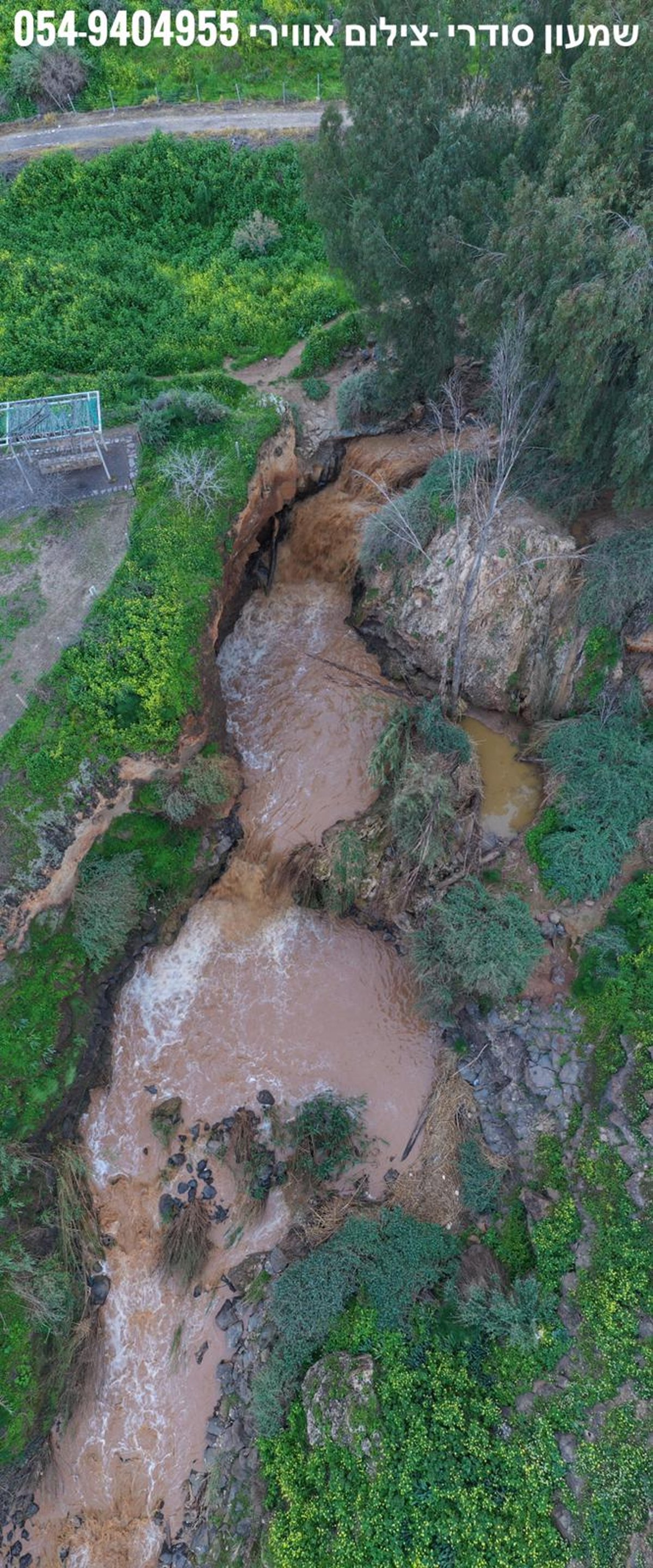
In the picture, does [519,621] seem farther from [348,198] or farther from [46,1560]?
[46,1560]

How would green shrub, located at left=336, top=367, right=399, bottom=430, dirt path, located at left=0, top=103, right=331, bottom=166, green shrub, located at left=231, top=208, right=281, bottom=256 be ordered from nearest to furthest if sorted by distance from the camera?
1. green shrub, located at left=336, top=367, right=399, bottom=430
2. green shrub, located at left=231, top=208, right=281, bottom=256
3. dirt path, located at left=0, top=103, right=331, bottom=166

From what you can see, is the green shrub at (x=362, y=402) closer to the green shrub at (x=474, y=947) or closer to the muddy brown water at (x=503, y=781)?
the muddy brown water at (x=503, y=781)

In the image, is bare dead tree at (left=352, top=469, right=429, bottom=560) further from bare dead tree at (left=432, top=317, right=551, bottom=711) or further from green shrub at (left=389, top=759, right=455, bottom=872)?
green shrub at (left=389, top=759, right=455, bottom=872)

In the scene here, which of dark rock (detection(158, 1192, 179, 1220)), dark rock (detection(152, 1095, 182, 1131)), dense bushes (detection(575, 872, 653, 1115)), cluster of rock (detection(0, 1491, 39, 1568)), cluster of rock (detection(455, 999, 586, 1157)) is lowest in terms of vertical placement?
cluster of rock (detection(0, 1491, 39, 1568))

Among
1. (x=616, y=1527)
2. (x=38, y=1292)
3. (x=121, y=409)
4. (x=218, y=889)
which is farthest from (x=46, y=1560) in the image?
(x=121, y=409)

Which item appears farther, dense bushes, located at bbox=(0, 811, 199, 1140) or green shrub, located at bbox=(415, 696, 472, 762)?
green shrub, located at bbox=(415, 696, 472, 762)

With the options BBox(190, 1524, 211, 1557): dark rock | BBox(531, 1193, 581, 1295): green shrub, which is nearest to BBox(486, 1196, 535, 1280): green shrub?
BBox(531, 1193, 581, 1295): green shrub

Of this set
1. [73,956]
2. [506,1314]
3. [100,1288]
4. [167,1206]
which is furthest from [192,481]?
[506,1314]
